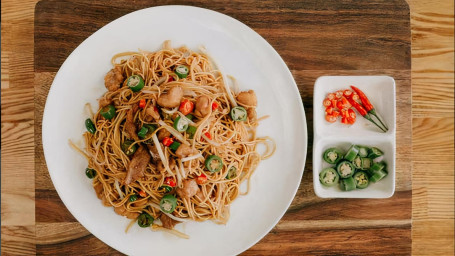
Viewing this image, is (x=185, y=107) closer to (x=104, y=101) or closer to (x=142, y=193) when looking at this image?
(x=104, y=101)

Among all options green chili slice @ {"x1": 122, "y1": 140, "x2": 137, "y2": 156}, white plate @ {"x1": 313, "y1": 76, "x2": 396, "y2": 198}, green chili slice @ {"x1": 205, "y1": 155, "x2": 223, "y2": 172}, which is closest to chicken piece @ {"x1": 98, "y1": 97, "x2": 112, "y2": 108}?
green chili slice @ {"x1": 122, "y1": 140, "x2": 137, "y2": 156}

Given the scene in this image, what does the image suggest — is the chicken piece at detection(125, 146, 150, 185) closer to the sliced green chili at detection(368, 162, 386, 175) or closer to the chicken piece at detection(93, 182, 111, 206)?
the chicken piece at detection(93, 182, 111, 206)

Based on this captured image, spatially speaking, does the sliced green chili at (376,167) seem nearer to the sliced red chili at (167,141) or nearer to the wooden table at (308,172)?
the wooden table at (308,172)

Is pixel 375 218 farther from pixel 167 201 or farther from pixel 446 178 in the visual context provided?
pixel 167 201

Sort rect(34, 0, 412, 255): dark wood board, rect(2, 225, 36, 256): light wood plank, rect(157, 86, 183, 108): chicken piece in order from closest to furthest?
rect(157, 86, 183, 108): chicken piece, rect(34, 0, 412, 255): dark wood board, rect(2, 225, 36, 256): light wood plank

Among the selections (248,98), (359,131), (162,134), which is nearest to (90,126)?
(162,134)

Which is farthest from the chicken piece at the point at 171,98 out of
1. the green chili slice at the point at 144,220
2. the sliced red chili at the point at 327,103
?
the sliced red chili at the point at 327,103

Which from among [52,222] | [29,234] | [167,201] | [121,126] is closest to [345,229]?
[167,201]
